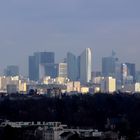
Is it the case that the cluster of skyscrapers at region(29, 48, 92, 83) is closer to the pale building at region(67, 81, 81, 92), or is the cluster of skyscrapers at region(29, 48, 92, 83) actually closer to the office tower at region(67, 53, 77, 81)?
the office tower at region(67, 53, 77, 81)

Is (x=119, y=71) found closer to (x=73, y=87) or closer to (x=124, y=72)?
(x=124, y=72)

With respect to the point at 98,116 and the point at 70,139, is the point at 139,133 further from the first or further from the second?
the point at 98,116

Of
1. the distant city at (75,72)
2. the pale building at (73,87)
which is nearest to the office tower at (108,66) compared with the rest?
the distant city at (75,72)

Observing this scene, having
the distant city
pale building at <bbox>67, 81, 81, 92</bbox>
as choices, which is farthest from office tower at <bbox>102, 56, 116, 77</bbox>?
pale building at <bbox>67, 81, 81, 92</bbox>

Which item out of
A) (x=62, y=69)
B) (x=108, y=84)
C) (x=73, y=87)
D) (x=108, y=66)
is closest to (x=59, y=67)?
(x=62, y=69)

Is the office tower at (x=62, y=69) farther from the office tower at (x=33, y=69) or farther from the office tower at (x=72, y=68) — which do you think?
the office tower at (x=33, y=69)

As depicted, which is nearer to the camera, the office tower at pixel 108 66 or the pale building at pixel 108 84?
the pale building at pixel 108 84

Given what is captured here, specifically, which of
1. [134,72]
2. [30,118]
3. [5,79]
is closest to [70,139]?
[30,118]
